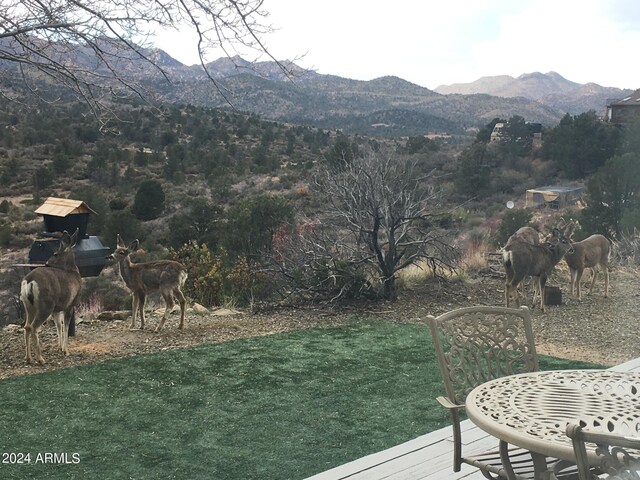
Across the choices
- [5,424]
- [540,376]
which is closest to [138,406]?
[5,424]

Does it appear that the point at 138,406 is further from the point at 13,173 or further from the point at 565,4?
the point at 13,173

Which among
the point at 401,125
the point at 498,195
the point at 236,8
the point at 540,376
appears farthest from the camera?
the point at 401,125

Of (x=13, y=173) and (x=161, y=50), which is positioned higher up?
(x=161, y=50)

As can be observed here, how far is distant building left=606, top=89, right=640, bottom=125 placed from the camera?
902 cm

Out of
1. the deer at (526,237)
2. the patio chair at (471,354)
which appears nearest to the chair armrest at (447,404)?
the patio chair at (471,354)

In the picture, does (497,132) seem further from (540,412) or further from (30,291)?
(540,412)

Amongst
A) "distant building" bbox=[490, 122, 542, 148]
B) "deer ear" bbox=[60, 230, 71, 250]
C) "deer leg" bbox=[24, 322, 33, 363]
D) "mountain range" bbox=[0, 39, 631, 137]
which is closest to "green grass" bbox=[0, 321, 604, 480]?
"deer leg" bbox=[24, 322, 33, 363]

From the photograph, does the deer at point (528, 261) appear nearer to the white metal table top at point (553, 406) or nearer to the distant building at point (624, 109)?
the distant building at point (624, 109)

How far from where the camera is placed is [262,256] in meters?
9.97

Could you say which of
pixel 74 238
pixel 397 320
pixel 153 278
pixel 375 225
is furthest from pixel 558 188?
pixel 74 238

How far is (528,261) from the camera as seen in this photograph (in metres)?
8.48

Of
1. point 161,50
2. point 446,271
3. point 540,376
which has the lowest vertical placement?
point 446,271

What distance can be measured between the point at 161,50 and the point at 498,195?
524 inches

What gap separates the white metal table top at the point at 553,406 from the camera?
80.1 inches
